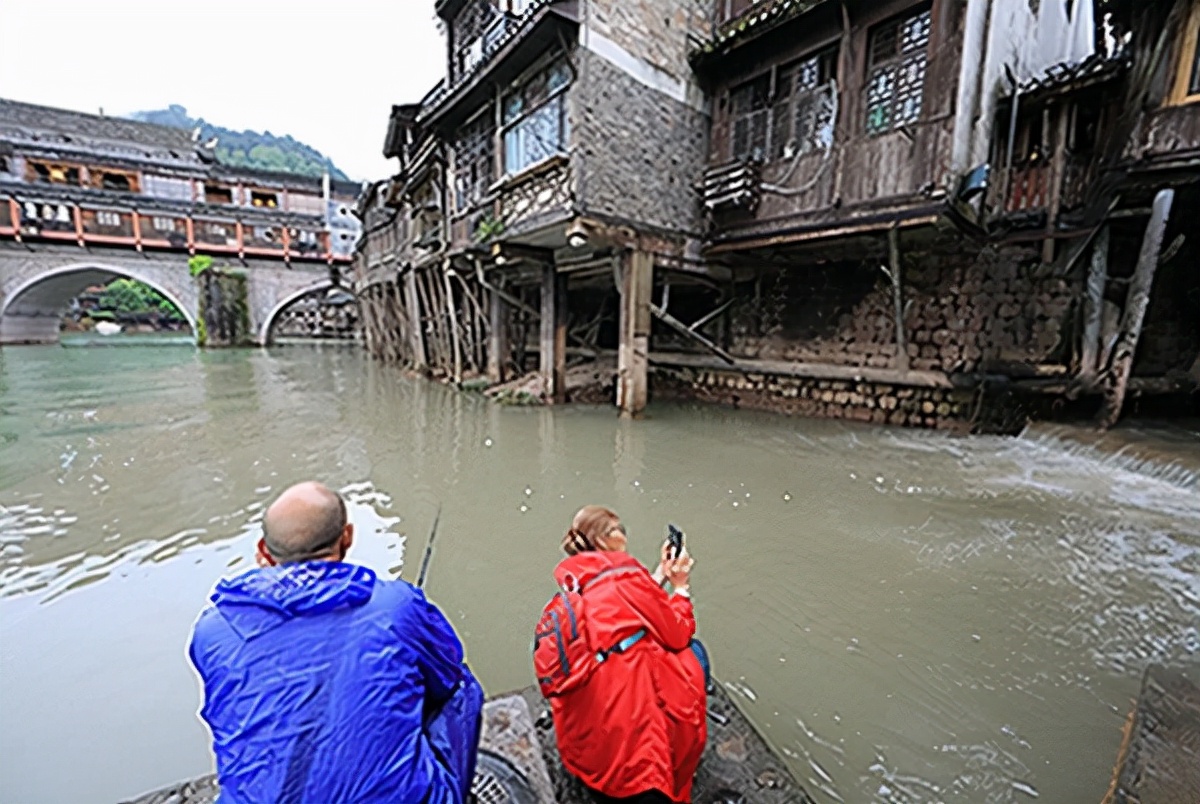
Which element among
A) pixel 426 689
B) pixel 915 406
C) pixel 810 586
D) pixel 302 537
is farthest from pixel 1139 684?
pixel 915 406

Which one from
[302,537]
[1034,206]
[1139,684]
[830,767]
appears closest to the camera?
[302,537]

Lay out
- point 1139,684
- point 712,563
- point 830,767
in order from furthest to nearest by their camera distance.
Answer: point 712,563 < point 1139,684 < point 830,767

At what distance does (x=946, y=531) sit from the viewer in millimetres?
4559

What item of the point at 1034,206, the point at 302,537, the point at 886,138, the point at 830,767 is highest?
the point at 886,138

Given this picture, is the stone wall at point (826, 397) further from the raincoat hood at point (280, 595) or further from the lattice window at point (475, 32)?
the raincoat hood at point (280, 595)

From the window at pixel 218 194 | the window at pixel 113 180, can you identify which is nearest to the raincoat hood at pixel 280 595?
the window at pixel 113 180

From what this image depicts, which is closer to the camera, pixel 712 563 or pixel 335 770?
pixel 335 770

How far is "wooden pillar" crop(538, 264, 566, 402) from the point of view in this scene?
1115cm

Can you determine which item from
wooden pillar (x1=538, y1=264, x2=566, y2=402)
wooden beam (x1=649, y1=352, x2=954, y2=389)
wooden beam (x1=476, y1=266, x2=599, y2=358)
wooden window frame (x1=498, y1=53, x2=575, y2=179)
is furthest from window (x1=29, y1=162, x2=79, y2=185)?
wooden beam (x1=649, y1=352, x2=954, y2=389)

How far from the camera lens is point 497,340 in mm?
13094

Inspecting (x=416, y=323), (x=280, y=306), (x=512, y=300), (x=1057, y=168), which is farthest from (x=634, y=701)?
(x=280, y=306)

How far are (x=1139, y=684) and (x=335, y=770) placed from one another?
12.0 feet

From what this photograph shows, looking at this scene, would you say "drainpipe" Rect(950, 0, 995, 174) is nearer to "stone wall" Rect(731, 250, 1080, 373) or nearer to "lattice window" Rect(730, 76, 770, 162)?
"stone wall" Rect(731, 250, 1080, 373)

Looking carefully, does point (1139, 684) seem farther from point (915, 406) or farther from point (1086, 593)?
point (915, 406)
